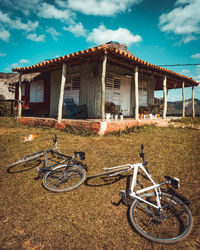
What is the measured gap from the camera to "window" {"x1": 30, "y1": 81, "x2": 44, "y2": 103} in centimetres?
1198

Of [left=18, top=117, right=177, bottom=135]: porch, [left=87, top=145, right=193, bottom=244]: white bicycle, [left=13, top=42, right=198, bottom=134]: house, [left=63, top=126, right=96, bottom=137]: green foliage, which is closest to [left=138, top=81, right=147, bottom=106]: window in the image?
[left=13, top=42, right=198, bottom=134]: house

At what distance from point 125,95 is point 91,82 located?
2.57m

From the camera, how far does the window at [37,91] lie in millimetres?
11984

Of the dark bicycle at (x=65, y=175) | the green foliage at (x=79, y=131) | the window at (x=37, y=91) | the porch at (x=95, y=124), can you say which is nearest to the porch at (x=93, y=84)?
the window at (x=37, y=91)

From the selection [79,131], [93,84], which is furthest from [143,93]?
[79,131]

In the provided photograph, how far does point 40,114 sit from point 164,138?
Answer: 9.50 meters

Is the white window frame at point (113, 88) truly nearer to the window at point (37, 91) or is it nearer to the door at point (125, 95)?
the door at point (125, 95)

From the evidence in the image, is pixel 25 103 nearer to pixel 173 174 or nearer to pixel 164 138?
pixel 164 138

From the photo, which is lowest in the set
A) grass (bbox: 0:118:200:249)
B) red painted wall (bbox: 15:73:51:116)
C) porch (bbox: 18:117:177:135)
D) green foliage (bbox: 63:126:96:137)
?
grass (bbox: 0:118:200:249)

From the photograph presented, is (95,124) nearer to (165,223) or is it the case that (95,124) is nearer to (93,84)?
(93,84)

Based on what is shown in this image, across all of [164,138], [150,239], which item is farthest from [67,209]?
[164,138]

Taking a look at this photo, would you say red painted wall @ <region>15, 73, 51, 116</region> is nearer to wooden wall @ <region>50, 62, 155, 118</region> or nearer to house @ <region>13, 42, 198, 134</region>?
house @ <region>13, 42, 198, 134</region>

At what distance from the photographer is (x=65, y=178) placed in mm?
2941

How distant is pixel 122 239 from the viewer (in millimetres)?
1860
